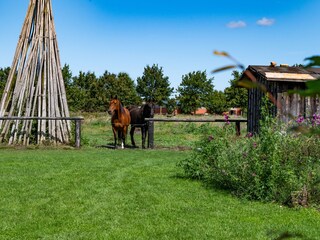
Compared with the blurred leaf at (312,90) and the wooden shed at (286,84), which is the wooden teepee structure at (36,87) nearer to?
the wooden shed at (286,84)

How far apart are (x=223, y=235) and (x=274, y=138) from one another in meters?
2.31

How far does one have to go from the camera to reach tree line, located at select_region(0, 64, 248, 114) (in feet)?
194

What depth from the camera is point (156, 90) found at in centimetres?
6538

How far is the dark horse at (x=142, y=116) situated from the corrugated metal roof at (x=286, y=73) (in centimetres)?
390

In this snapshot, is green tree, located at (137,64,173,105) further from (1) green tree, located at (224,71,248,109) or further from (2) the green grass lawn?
(2) the green grass lawn

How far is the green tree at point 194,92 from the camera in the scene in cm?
6462


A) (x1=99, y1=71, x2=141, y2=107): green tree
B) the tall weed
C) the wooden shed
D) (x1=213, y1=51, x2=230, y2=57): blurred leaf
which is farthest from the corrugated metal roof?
(x1=99, y1=71, x2=141, y2=107): green tree

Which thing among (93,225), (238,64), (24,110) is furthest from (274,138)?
(24,110)

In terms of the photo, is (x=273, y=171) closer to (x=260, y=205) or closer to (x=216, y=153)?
(x=260, y=205)

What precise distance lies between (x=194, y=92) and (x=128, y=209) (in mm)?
59554

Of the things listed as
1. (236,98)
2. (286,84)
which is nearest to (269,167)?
(286,84)

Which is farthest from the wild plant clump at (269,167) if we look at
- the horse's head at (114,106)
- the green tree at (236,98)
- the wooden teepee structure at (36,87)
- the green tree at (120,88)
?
the green tree at (120,88)

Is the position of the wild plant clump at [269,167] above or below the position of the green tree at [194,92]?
below

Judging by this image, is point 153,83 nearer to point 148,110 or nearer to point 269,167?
point 148,110
